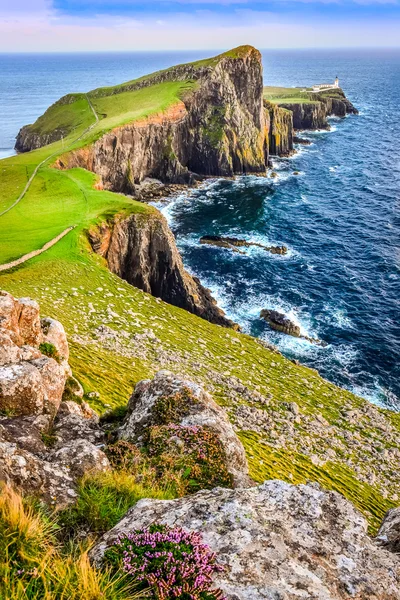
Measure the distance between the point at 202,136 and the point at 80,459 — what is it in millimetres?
102203

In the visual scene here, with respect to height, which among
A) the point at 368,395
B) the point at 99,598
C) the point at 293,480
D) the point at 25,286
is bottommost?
the point at 368,395

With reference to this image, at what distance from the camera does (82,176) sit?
64.4 metres

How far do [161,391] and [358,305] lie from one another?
4589 centimetres

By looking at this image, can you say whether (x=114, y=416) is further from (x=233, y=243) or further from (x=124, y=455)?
(x=233, y=243)

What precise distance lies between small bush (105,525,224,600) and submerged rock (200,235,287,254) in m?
61.4

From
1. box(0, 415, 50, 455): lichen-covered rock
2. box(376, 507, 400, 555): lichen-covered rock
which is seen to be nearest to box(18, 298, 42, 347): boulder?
box(0, 415, 50, 455): lichen-covered rock

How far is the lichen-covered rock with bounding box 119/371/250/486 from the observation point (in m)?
12.1

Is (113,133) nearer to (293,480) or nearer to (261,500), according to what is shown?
(293,480)

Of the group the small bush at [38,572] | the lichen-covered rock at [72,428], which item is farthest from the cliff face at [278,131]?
the small bush at [38,572]

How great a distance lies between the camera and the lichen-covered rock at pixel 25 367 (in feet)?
36.6

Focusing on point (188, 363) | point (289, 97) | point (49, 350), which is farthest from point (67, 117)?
point (49, 350)

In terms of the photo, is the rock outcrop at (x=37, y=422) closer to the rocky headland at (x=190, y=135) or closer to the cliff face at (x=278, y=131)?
the rocky headland at (x=190, y=135)

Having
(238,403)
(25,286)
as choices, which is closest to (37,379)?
(238,403)

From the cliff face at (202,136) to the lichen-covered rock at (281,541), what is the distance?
81631 mm
